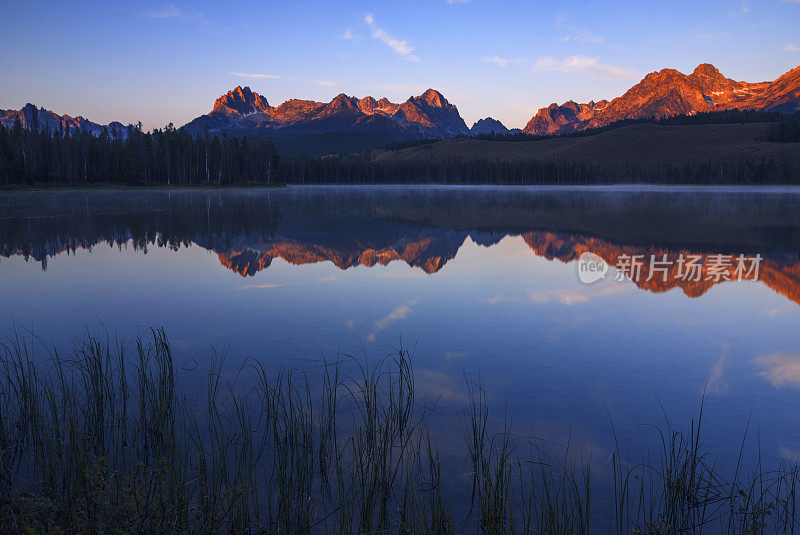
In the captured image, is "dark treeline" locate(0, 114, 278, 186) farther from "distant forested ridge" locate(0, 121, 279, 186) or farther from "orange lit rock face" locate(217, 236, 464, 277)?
"orange lit rock face" locate(217, 236, 464, 277)

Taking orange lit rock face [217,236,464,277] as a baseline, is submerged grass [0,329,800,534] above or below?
below

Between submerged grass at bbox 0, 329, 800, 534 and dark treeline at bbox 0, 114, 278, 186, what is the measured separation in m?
127

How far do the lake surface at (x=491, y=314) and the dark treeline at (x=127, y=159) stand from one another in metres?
102

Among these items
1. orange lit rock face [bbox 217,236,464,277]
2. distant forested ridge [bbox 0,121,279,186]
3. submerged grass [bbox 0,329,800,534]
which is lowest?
submerged grass [bbox 0,329,800,534]

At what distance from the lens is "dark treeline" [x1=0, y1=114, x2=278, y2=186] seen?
115312 mm

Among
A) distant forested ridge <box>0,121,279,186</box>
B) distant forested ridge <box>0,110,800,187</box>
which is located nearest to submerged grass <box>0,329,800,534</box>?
distant forested ridge <box>0,110,800,187</box>

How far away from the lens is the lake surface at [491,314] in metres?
9.69

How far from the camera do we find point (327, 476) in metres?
7.23

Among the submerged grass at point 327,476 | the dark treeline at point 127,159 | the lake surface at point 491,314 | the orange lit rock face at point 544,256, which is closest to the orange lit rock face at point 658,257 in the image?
the orange lit rock face at point 544,256

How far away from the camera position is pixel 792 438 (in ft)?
27.3

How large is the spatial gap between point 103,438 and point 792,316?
58.7ft

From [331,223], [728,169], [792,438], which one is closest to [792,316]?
[792,438]

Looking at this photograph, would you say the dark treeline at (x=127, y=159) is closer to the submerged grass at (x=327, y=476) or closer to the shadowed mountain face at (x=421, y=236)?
the shadowed mountain face at (x=421, y=236)

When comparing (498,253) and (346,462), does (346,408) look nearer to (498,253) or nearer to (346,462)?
(346,462)
